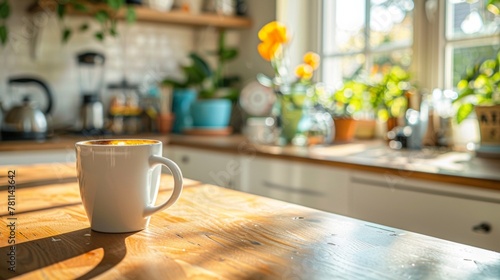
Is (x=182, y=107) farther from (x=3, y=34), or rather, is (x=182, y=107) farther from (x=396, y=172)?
(x=396, y=172)

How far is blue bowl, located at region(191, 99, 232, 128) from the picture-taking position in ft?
9.87

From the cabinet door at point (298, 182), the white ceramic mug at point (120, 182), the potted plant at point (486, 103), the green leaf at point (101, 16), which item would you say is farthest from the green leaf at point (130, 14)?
the white ceramic mug at point (120, 182)

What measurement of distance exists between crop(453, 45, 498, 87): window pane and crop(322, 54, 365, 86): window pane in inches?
20.6

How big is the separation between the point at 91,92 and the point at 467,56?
196 cm

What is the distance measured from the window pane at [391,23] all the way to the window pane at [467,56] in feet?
0.85

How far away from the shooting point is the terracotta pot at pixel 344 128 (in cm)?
248

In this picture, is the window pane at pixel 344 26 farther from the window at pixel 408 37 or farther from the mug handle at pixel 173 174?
the mug handle at pixel 173 174

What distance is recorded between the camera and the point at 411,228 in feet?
5.30

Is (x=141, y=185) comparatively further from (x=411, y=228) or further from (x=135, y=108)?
(x=135, y=108)

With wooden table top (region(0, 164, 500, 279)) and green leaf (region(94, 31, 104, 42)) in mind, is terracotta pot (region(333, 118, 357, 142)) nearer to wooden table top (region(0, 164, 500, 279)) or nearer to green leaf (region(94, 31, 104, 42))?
green leaf (region(94, 31, 104, 42))

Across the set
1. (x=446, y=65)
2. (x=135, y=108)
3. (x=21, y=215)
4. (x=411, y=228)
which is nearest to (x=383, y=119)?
(x=446, y=65)

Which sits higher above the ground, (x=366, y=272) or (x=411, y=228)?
(x=366, y=272)

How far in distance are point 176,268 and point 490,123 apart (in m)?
1.60

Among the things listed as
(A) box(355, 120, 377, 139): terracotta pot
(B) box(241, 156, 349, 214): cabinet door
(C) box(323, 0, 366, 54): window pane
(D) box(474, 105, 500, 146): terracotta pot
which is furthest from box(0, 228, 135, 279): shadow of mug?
(C) box(323, 0, 366, 54): window pane
